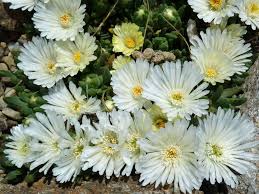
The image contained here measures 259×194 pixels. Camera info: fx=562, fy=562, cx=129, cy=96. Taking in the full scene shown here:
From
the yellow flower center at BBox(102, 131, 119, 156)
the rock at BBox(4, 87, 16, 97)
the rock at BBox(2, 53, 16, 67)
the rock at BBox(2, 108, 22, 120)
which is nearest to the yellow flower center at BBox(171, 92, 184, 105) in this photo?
the yellow flower center at BBox(102, 131, 119, 156)

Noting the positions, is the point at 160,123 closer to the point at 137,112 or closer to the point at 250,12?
the point at 137,112

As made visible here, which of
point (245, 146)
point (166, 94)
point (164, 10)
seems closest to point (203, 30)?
point (164, 10)

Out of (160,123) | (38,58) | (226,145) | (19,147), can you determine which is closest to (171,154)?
(160,123)

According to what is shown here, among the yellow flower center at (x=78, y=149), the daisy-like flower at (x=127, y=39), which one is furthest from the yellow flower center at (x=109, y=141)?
the daisy-like flower at (x=127, y=39)

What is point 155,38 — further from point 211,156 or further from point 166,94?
point 211,156

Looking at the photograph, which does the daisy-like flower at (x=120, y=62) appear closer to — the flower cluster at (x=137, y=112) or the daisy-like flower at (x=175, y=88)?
the flower cluster at (x=137, y=112)

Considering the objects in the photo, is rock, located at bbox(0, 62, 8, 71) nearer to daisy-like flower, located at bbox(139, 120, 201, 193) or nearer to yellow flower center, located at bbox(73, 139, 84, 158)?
yellow flower center, located at bbox(73, 139, 84, 158)
